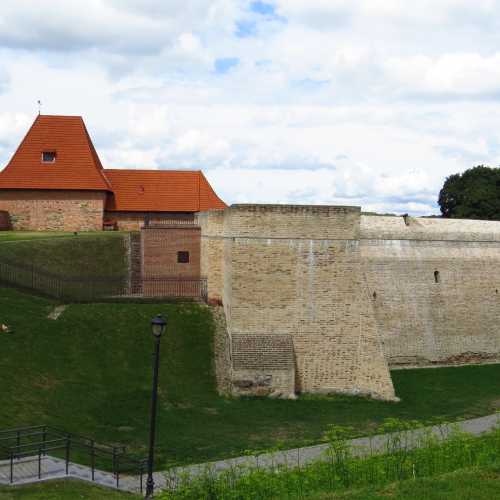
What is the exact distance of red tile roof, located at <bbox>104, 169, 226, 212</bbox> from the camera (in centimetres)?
3391

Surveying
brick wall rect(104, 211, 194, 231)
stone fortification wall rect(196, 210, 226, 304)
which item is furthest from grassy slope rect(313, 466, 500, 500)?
brick wall rect(104, 211, 194, 231)

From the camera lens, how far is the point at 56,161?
33406 millimetres

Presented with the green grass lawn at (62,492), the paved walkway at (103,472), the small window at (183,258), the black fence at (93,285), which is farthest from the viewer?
the small window at (183,258)

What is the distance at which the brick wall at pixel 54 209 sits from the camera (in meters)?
32.7

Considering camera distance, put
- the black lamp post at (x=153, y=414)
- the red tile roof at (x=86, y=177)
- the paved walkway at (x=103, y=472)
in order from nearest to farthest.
Result: the black lamp post at (x=153, y=414) < the paved walkway at (x=103, y=472) < the red tile roof at (x=86, y=177)

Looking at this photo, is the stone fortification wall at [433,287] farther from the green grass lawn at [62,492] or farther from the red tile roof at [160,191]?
the green grass lawn at [62,492]

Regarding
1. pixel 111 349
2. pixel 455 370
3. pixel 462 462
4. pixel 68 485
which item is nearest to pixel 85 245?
pixel 111 349

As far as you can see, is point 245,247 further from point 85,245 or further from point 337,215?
point 85,245

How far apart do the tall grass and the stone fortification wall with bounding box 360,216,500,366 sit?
1153 centimetres

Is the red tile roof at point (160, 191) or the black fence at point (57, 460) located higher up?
the red tile roof at point (160, 191)

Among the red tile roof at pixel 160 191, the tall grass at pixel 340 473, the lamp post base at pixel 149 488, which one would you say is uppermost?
the red tile roof at pixel 160 191

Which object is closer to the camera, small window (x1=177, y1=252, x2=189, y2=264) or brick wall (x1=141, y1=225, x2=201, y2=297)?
brick wall (x1=141, y1=225, x2=201, y2=297)

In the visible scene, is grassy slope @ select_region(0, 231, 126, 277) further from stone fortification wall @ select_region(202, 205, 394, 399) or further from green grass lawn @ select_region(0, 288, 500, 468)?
stone fortification wall @ select_region(202, 205, 394, 399)

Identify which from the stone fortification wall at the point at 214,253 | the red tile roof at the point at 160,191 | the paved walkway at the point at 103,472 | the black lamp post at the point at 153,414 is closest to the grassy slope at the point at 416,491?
the black lamp post at the point at 153,414
